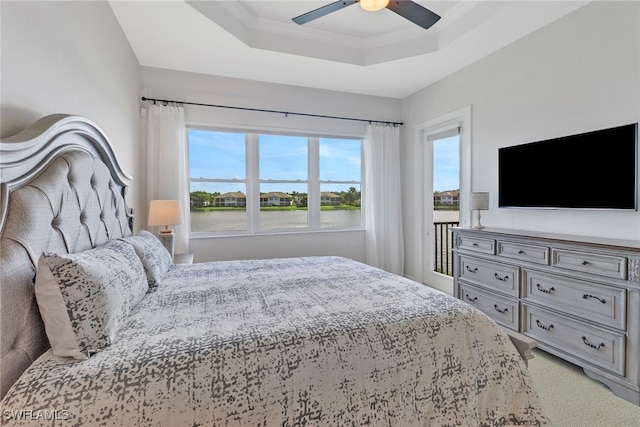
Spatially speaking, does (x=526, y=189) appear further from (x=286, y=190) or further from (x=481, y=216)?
(x=286, y=190)

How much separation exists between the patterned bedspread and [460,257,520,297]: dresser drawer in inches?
53.8

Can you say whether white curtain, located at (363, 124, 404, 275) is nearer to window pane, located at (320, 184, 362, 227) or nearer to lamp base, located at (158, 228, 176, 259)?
window pane, located at (320, 184, 362, 227)

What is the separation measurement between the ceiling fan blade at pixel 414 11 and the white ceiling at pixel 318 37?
33.8 inches

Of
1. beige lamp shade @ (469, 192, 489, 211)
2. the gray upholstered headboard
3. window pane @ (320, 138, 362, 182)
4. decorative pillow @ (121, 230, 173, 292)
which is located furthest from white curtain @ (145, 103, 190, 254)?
beige lamp shade @ (469, 192, 489, 211)

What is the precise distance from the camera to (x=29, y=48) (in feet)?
4.33

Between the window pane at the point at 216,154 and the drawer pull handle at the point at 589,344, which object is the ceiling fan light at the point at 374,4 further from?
the drawer pull handle at the point at 589,344

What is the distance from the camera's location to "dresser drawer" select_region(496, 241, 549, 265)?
2318 mm

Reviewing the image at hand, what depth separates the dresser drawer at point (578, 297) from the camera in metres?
1.92

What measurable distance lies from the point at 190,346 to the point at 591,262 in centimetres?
245

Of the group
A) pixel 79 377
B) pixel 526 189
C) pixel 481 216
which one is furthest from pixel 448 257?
pixel 79 377

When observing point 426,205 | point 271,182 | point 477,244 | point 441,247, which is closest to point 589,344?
point 477,244

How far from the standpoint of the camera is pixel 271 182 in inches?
162

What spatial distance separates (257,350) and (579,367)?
2.51 m

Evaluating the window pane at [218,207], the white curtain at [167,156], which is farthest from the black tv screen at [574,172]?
the white curtain at [167,156]
